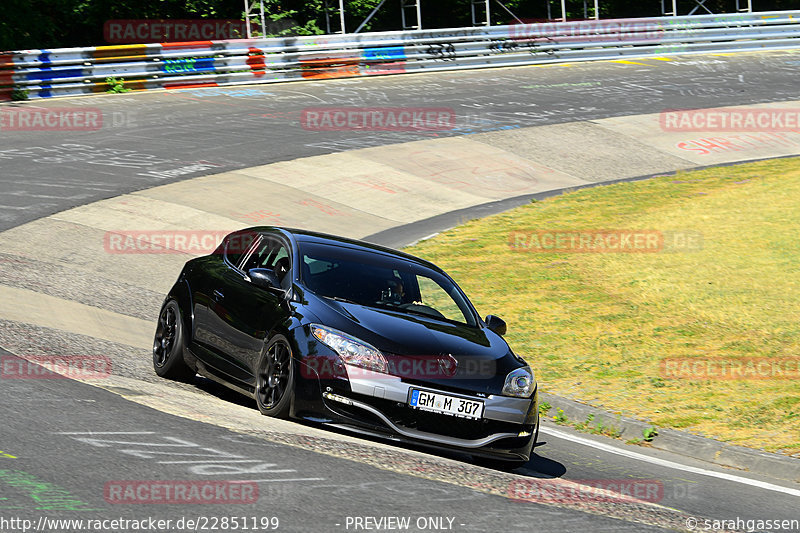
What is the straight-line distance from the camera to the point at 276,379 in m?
7.62

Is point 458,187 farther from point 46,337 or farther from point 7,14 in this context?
point 7,14

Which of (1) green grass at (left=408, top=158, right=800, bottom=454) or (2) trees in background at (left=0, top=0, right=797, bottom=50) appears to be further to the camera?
(2) trees in background at (left=0, top=0, right=797, bottom=50)

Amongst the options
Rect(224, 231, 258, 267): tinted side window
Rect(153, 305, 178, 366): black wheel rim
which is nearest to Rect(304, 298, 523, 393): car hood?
Rect(224, 231, 258, 267): tinted side window

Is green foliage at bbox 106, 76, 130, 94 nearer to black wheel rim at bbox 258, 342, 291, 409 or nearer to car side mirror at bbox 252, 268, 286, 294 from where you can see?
car side mirror at bbox 252, 268, 286, 294

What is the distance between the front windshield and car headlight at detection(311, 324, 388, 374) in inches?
26.0

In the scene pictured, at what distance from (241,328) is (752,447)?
427 centimetres

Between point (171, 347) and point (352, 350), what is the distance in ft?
8.02

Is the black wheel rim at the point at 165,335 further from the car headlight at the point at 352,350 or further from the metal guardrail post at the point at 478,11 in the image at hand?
the metal guardrail post at the point at 478,11

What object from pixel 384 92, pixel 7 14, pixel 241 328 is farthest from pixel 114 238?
pixel 7 14

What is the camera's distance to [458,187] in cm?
2123

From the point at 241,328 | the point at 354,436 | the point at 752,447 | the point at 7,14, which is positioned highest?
the point at 7,14

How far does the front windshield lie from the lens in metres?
8.16

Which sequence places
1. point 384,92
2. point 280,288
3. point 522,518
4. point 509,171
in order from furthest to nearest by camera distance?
point 384,92 < point 509,171 < point 280,288 < point 522,518

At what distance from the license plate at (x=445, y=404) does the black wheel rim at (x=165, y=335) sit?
9.27ft
